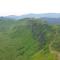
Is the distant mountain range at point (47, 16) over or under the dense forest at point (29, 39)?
over

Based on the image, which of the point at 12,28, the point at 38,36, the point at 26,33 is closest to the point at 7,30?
the point at 12,28

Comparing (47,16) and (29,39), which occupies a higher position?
(47,16)

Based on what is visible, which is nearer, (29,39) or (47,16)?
(29,39)

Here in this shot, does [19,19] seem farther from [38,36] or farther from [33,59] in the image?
[33,59]

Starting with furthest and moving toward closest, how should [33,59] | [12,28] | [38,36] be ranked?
[12,28], [38,36], [33,59]

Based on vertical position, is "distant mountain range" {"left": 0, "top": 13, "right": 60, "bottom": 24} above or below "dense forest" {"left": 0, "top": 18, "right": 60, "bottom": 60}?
above

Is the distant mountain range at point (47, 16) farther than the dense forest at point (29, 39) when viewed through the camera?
Yes

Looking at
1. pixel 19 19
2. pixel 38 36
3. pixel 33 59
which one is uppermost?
pixel 19 19

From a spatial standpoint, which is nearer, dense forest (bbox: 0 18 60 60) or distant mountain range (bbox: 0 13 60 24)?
dense forest (bbox: 0 18 60 60)
